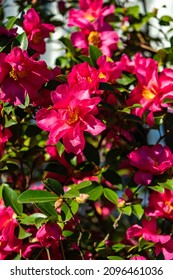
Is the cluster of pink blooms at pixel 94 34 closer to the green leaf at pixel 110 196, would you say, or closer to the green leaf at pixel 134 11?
the green leaf at pixel 134 11

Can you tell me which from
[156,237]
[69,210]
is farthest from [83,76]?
[156,237]

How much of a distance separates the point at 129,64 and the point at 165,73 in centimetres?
21

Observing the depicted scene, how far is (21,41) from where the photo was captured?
132cm

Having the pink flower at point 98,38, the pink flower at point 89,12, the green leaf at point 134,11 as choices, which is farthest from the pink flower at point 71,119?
the green leaf at point 134,11

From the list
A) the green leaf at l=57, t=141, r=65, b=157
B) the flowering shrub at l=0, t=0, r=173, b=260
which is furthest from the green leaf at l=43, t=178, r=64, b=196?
the green leaf at l=57, t=141, r=65, b=157

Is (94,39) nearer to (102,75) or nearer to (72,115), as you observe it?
(102,75)

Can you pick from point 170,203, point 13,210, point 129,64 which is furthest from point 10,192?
point 129,64

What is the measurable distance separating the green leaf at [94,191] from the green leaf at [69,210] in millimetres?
109

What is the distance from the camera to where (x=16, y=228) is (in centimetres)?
137

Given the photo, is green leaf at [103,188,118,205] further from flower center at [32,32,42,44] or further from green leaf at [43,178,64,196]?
flower center at [32,32,42,44]

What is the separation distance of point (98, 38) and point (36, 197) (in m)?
0.71

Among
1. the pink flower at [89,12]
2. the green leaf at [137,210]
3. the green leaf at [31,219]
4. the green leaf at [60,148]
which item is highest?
the pink flower at [89,12]

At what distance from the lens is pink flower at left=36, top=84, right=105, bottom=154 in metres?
1.26

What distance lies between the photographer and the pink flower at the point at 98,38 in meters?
1.74
